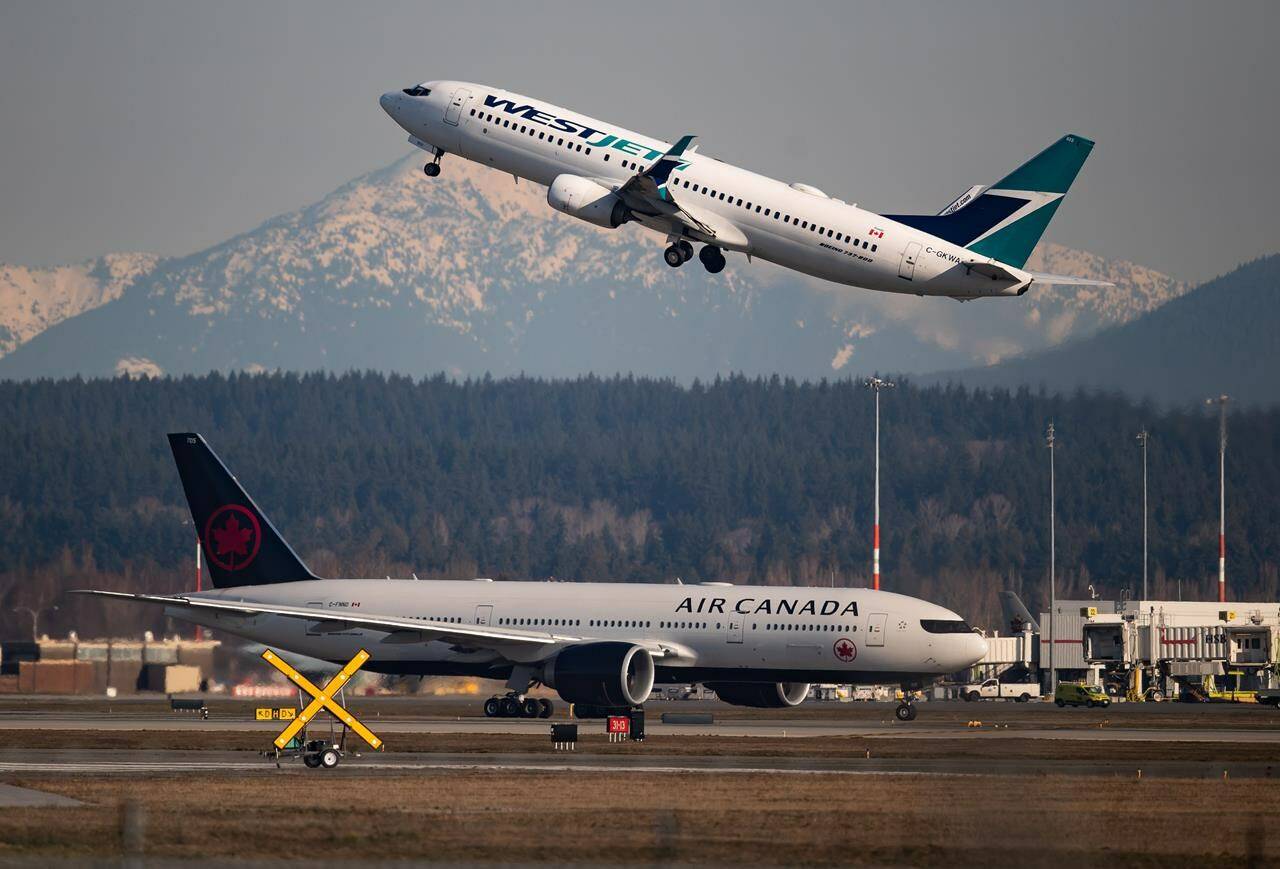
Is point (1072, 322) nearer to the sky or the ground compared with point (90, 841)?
nearer to the sky

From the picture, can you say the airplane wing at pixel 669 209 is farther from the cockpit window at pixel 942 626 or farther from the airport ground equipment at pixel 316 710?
the cockpit window at pixel 942 626

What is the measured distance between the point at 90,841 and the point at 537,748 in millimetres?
25960

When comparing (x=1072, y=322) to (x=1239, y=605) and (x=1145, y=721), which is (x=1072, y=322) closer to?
(x=1239, y=605)

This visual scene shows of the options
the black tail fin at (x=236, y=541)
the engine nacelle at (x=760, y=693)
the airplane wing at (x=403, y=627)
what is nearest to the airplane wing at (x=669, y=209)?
the airplane wing at (x=403, y=627)

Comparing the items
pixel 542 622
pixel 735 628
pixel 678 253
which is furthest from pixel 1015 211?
pixel 542 622

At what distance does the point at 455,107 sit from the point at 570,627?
21319mm

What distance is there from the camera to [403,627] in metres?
73.8

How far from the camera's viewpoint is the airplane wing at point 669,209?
5772cm

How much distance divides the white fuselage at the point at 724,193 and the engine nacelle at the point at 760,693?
21509mm

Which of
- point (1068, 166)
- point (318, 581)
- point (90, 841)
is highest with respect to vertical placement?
point (1068, 166)

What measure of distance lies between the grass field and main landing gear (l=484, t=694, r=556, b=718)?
94.6 feet

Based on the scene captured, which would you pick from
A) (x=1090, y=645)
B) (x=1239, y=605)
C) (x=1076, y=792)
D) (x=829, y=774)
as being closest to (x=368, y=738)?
(x=829, y=774)

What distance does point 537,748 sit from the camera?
58531 millimetres

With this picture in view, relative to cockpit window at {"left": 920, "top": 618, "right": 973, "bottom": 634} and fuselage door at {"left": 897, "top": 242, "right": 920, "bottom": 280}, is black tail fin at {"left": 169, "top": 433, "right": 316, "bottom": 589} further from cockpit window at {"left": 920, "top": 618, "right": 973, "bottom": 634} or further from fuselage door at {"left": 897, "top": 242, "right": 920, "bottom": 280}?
fuselage door at {"left": 897, "top": 242, "right": 920, "bottom": 280}
